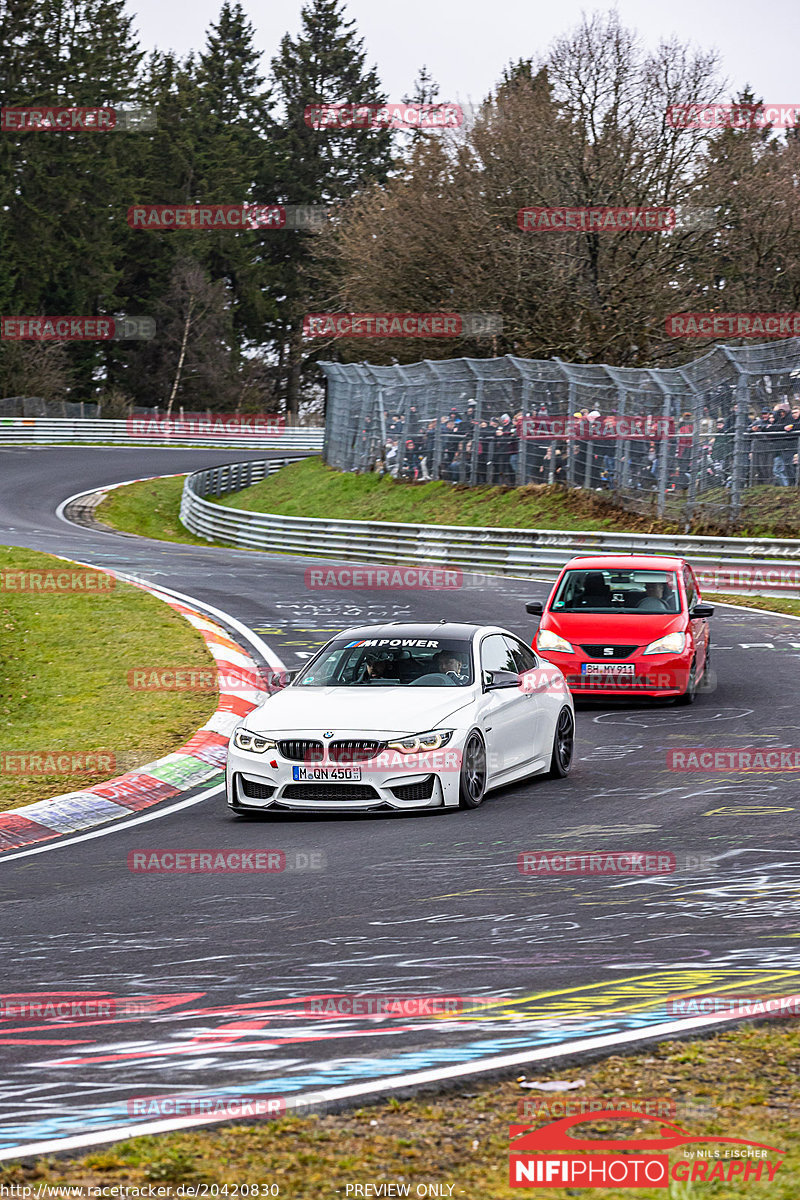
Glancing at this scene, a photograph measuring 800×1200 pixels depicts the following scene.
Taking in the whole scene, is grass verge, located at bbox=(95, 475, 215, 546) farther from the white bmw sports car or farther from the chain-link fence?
the white bmw sports car

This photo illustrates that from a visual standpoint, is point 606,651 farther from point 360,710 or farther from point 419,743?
point 419,743

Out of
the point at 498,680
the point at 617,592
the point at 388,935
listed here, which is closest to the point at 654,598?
the point at 617,592

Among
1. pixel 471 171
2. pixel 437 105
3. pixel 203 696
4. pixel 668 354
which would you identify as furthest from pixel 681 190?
pixel 203 696

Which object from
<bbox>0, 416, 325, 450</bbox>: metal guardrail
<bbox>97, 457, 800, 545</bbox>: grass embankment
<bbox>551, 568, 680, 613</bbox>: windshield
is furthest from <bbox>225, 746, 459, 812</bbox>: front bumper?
<bbox>0, 416, 325, 450</bbox>: metal guardrail

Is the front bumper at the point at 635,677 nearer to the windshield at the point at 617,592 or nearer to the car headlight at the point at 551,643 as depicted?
the car headlight at the point at 551,643

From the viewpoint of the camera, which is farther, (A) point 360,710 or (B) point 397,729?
(A) point 360,710

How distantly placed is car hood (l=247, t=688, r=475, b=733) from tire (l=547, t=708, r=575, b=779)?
1269mm

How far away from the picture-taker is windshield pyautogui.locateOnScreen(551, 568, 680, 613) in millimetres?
17156

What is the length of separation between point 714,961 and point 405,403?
3494 centimetres

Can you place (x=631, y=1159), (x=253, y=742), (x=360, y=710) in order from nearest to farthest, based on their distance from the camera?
(x=631, y=1159) < (x=253, y=742) < (x=360, y=710)

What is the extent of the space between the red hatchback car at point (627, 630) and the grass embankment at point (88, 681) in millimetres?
3884

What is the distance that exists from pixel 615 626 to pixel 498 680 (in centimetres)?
486

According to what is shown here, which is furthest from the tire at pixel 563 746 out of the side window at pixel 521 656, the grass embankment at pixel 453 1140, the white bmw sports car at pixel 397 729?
the grass embankment at pixel 453 1140

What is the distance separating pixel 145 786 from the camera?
40.0 feet
